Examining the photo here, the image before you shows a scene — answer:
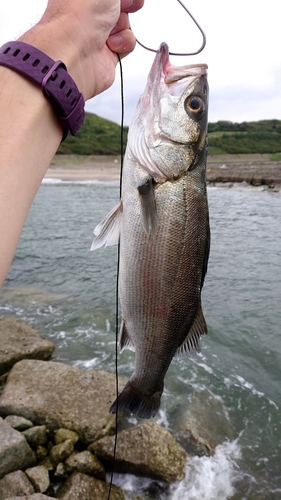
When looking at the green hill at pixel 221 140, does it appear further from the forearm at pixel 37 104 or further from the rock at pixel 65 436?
the forearm at pixel 37 104

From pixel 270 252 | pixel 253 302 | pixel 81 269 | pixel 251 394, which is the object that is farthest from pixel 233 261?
pixel 251 394

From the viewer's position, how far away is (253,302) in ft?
30.8

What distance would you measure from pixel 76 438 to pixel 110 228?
9.91 feet

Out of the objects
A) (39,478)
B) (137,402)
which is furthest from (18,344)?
(137,402)

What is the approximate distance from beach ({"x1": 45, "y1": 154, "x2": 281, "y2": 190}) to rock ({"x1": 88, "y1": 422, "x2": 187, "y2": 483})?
30970mm

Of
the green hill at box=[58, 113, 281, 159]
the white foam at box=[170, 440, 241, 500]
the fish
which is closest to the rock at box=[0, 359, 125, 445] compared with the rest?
the white foam at box=[170, 440, 241, 500]

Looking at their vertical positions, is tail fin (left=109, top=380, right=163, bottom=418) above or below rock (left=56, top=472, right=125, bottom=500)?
above

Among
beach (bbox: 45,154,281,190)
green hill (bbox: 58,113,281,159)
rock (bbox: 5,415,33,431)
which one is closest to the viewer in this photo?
rock (bbox: 5,415,33,431)

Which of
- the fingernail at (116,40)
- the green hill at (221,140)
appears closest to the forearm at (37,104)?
the fingernail at (116,40)

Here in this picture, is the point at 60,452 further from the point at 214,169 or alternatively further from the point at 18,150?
the point at 214,169

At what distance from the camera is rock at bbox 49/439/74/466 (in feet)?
14.0

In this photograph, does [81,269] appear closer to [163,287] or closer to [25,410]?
[25,410]

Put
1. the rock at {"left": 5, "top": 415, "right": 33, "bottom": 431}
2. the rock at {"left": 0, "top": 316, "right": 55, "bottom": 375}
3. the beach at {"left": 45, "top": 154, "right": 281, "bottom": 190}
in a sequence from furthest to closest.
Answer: the beach at {"left": 45, "top": 154, "right": 281, "bottom": 190}
the rock at {"left": 0, "top": 316, "right": 55, "bottom": 375}
the rock at {"left": 5, "top": 415, "right": 33, "bottom": 431}

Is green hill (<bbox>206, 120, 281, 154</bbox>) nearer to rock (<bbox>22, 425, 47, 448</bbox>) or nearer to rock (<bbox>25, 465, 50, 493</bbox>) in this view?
rock (<bbox>22, 425, 47, 448</bbox>)
